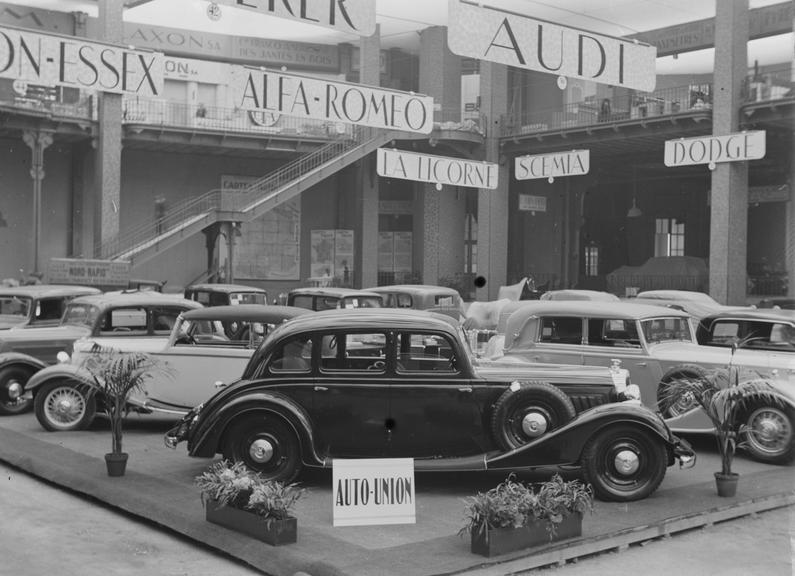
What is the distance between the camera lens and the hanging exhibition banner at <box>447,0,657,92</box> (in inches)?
407

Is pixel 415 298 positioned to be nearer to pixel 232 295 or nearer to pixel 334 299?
pixel 334 299

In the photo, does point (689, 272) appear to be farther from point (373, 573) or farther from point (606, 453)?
point (373, 573)

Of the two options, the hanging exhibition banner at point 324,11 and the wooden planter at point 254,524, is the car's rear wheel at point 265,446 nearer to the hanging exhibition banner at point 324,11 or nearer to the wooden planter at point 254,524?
the wooden planter at point 254,524

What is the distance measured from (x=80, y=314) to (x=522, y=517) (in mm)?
8810

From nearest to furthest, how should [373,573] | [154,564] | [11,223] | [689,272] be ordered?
[373,573], [154,564], [11,223], [689,272]

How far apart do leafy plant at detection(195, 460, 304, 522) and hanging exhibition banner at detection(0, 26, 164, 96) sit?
9.79 meters

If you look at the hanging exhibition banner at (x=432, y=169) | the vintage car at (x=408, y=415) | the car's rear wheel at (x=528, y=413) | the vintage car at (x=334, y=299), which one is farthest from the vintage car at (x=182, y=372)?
the hanging exhibition banner at (x=432, y=169)

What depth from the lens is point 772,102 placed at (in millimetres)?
25672

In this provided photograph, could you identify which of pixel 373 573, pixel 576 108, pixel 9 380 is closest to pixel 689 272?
pixel 576 108

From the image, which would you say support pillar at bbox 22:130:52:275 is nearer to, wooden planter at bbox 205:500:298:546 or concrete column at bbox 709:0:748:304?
concrete column at bbox 709:0:748:304

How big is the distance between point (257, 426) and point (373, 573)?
2.63 m

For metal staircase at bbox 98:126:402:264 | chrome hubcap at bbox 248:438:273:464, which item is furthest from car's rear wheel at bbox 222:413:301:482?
metal staircase at bbox 98:126:402:264

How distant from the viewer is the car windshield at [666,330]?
34.8ft

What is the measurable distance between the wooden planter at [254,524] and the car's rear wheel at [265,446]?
1.14 m
